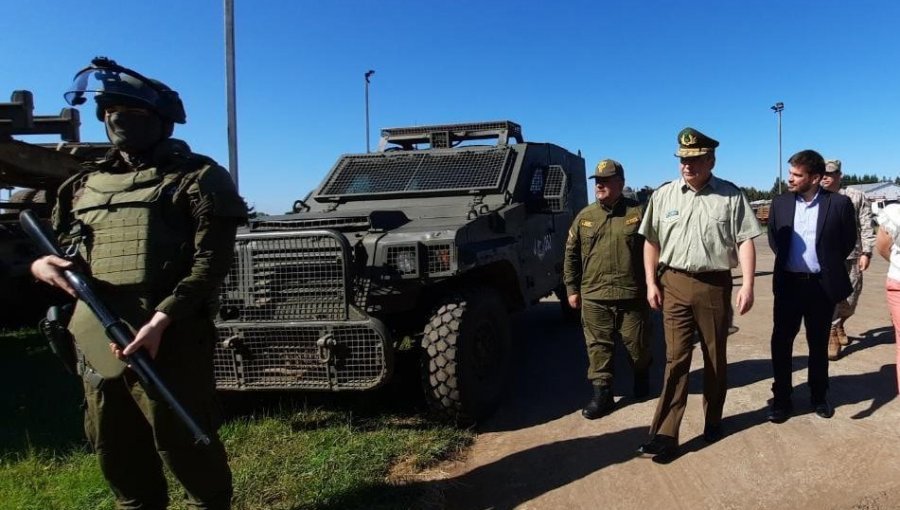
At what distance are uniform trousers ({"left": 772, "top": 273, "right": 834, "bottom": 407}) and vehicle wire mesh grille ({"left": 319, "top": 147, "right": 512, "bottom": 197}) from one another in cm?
231

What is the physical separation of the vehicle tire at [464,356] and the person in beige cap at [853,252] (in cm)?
288

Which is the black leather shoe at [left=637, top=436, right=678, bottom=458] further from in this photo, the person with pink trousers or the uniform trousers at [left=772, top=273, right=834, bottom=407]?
the person with pink trousers

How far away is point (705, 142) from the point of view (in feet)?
11.2

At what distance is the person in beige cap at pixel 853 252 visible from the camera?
5129 millimetres

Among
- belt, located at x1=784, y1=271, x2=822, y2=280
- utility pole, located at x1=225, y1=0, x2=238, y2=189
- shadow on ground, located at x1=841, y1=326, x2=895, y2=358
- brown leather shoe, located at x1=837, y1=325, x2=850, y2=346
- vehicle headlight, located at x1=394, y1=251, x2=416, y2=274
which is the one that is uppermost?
utility pole, located at x1=225, y1=0, x2=238, y2=189

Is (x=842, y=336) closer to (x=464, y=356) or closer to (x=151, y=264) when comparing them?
(x=464, y=356)

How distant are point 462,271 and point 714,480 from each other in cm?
172

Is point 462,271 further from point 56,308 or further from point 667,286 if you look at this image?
point 56,308

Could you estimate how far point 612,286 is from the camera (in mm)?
4180

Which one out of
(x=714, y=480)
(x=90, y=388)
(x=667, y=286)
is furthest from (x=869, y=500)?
(x=90, y=388)

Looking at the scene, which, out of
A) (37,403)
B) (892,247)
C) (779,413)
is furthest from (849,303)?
(37,403)

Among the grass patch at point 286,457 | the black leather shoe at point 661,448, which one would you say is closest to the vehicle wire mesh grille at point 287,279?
the grass patch at point 286,457

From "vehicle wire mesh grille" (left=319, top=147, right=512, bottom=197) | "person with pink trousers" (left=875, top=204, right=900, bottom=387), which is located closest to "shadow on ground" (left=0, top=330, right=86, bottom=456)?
"vehicle wire mesh grille" (left=319, top=147, right=512, bottom=197)

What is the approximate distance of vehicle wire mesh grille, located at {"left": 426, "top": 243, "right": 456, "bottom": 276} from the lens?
12.4ft
